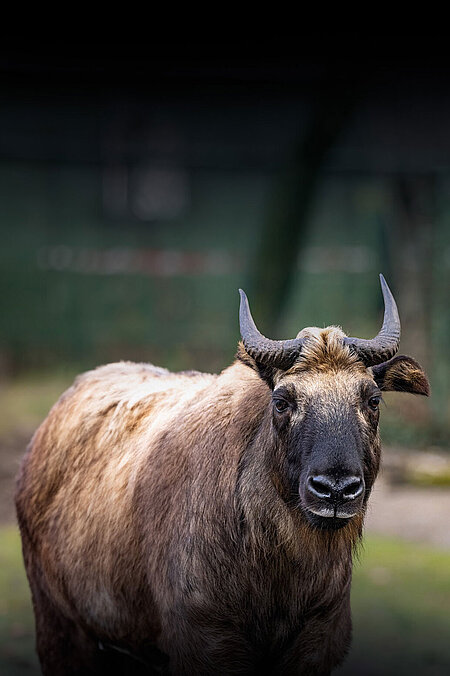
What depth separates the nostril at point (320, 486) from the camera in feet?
11.6

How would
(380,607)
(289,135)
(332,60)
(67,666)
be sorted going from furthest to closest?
1. (289,135)
2. (332,60)
3. (380,607)
4. (67,666)

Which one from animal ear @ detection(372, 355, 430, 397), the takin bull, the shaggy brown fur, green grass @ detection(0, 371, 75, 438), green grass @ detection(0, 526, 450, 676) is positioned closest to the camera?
the takin bull

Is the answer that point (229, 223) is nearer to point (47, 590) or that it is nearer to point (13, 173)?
point (13, 173)

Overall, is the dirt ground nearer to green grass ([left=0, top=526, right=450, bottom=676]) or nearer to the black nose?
green grass ([left=0, top=526, right=450, bottom=676])

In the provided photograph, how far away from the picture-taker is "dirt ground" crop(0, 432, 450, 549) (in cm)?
845

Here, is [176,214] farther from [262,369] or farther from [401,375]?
[262,369]

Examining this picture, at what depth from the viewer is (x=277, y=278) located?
1146cm

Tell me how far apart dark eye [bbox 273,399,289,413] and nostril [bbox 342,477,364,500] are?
45 centimetres

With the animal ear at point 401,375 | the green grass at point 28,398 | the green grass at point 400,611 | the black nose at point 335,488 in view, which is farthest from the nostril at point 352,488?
the green grass at point 28,398

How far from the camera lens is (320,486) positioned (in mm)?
3576

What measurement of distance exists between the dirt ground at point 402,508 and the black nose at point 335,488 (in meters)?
4.50

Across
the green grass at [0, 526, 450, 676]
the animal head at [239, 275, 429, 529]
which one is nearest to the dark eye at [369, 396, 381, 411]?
the animal head at [239, 275, 429, 529]

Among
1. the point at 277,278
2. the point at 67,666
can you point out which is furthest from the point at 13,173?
Answer: the point at 67,666

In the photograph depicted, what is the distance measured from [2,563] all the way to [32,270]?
7.48 meters
